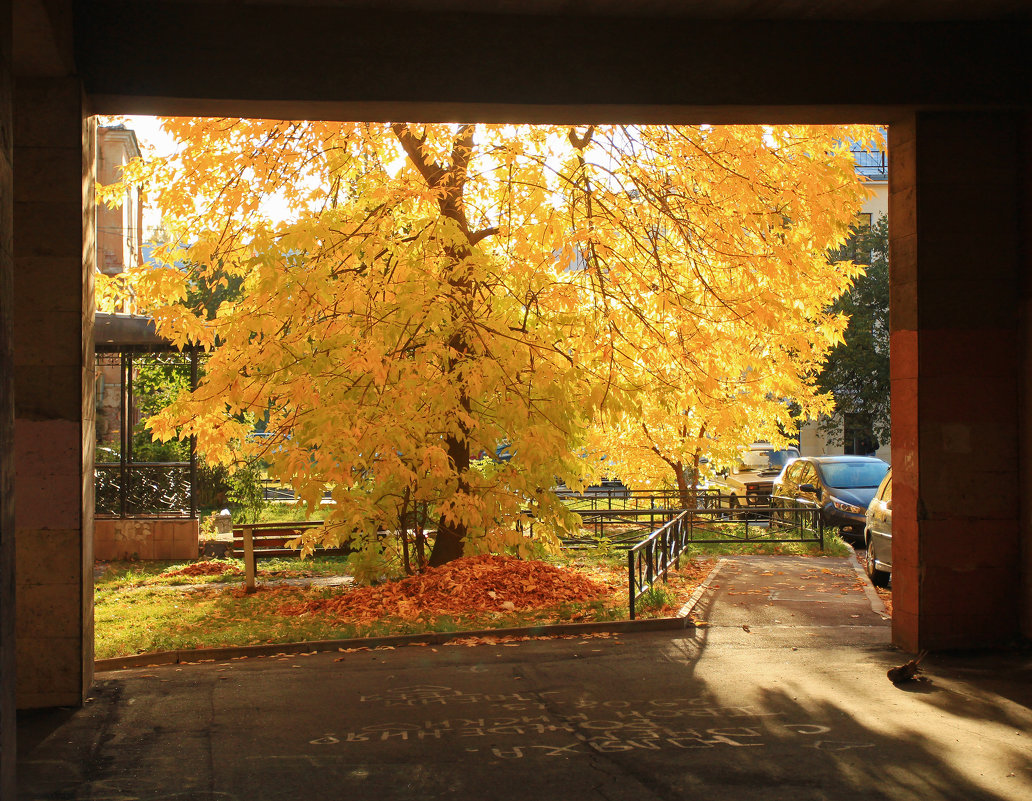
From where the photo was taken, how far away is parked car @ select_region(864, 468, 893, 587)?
13250mm

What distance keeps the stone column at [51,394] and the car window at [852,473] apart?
1560cm

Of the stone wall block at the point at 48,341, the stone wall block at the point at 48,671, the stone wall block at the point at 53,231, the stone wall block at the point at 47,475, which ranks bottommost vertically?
the stone wall block at the point at 48,671

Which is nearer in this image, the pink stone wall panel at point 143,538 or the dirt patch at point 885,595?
the dirt patch at point 885,595

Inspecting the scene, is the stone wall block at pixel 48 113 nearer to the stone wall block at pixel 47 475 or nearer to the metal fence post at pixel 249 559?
the stone wall block at pixel 47 475

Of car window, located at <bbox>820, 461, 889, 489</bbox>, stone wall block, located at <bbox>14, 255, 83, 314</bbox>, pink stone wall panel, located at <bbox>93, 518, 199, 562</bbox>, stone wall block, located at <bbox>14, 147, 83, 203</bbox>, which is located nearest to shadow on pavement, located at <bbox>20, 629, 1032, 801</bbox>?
stone wall block, located at <bbox>14, 255, 83, 314</bbox>

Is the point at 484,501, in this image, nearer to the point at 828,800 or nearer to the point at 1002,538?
the point at 1002,538

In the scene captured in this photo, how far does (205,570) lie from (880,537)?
11.0 meters

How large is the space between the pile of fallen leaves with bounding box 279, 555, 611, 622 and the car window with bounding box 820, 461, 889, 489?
8.57 metres

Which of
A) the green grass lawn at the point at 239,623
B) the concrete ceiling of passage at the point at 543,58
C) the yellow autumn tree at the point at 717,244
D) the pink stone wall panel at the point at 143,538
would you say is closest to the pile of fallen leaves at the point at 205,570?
the pink stone wall panel at the point at 143,538

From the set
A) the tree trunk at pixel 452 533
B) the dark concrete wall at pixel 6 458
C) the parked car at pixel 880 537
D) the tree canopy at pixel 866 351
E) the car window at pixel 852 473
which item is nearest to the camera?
the dark concrete wall at pixel 6 458

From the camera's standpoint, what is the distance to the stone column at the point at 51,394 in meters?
7.10

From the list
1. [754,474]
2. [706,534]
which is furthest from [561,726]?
[754,474]

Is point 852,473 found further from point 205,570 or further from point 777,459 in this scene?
point 777,459

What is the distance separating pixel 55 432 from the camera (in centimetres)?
718
